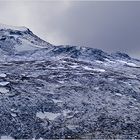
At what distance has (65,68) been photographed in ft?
138

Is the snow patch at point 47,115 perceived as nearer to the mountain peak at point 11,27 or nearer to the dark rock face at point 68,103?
the dark rock face at point 68,103

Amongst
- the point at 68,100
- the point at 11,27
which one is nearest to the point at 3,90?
the point at 68,100

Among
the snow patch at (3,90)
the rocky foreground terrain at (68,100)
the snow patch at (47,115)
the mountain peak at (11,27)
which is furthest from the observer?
the mountain peak at (11,27)

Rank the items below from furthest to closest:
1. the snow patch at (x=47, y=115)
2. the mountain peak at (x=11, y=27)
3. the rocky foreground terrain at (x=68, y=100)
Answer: the mountain peak at (x=11, y=27) < the snow patch at (x=47, y=115) < the rocky foreground terrain at (x=68, y=100)

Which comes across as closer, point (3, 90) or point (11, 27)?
point (3, 90)

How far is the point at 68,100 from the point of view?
31.2 meters

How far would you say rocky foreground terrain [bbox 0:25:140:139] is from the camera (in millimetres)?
26281

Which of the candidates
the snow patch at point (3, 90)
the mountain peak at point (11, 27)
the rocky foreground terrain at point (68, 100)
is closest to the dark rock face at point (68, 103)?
the rocky foreground terrain at point (68, 100)

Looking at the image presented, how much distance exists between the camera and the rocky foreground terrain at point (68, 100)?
2628 cm

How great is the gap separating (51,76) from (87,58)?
48.0 ft

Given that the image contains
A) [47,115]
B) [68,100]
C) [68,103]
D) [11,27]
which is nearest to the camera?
[47,115]

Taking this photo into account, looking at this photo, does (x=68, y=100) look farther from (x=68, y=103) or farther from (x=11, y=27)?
(x=11, y=27)

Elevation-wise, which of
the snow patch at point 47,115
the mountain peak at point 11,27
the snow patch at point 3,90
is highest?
the mountain peak at point 11,27

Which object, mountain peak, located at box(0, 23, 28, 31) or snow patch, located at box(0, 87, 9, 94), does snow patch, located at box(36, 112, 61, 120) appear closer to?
snow patch, located at box(0, 87, 9, 94)
